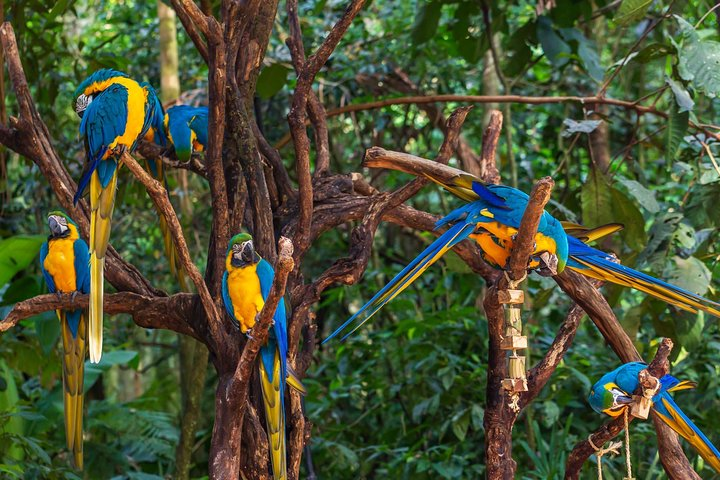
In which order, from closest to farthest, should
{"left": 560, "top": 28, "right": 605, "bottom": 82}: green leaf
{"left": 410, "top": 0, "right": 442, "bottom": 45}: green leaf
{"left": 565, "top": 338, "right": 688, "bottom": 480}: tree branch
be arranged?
{"left": 565, "top": 338, "right": 688, "bottom": 480}: tree branch
{"left": 560, "top": 28, "right": 605, "bottom": 82}: green leaf
{"left": 410, "top": 0, "right": 442, "bottom": 45}: green leaf

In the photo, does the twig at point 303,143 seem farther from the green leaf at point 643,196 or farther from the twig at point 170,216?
the green leaf at point 643,196

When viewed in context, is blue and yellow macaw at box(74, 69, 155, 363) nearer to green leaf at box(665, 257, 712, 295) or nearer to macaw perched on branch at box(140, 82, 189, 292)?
macaw perched on branch at box(140, 82, 189, 292)

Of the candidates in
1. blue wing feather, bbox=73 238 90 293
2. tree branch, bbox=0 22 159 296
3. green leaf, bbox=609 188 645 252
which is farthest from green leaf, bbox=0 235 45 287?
green leaf, bbox=609 188 645 252

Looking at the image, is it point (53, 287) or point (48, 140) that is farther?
point (53, 287)

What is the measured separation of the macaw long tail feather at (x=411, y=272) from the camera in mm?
1335

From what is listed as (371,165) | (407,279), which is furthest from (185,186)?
(407,279)

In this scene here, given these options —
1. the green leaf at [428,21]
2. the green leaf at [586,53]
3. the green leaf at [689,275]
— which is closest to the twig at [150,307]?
the green leaf at [689,275]

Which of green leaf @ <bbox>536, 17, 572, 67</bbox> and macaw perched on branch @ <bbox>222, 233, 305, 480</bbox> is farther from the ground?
green leaf @ <bbox>536, 17, 572, 67</bbox>

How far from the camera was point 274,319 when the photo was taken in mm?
1562

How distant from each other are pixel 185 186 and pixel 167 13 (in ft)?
2.55

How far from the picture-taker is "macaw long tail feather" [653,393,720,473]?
1.57 m

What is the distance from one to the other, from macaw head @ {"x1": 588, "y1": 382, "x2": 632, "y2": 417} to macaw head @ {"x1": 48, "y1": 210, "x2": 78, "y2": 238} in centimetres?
137

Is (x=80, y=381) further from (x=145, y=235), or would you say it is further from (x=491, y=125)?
(x=145, y=235)

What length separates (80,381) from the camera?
1.90 metres
